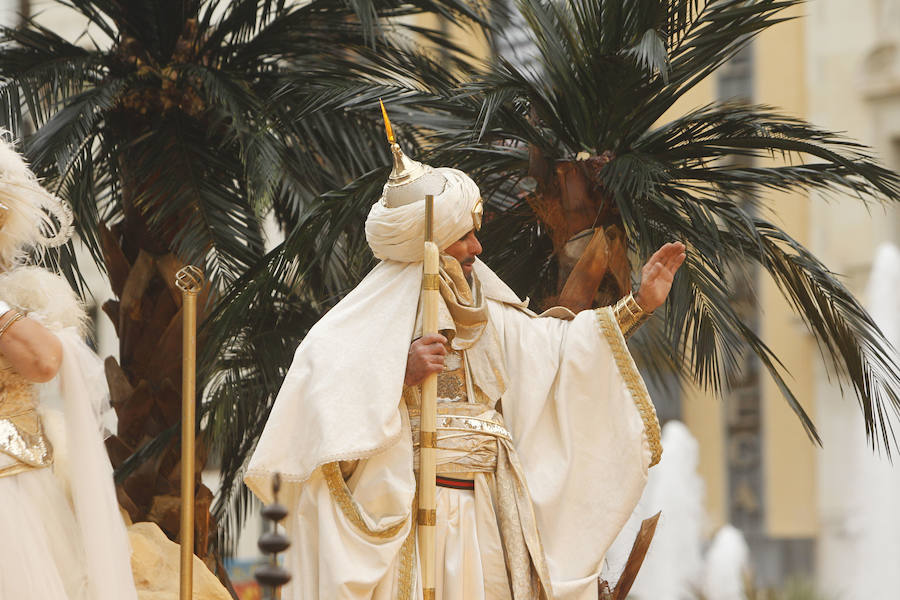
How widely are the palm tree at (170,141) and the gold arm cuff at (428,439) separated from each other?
8.42ft

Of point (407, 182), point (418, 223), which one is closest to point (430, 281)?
point (418, 223)

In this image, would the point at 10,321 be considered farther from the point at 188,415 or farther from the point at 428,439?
the point at 428,439

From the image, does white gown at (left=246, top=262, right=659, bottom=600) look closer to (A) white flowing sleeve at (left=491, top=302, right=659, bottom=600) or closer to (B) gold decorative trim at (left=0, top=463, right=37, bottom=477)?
(A) white flowing sleeve at (left=491, top=302, right=659, bottom=600)

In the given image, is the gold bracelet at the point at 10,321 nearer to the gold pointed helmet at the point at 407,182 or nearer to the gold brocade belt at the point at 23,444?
the gold brocade belt at the point at 23,444

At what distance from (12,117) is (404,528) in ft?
11.7

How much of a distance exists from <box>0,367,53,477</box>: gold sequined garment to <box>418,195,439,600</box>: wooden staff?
127 centimetres

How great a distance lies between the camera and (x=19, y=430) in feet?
15.7

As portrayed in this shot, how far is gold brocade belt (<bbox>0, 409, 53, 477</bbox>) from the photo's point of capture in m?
4.72

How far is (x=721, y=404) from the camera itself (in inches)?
884

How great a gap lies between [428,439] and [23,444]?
1.36 metres

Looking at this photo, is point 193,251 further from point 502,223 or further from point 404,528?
point 404,528

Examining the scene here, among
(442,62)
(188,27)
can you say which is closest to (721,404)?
(442,62)

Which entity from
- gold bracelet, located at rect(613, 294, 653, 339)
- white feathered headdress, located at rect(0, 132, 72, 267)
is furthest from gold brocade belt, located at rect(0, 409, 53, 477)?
gold bracelet, located at rect(613, 294, 653, 339)

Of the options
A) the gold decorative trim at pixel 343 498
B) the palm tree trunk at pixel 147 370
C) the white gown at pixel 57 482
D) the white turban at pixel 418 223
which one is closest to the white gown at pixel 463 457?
the gold decorative trim at pixel 343 498
